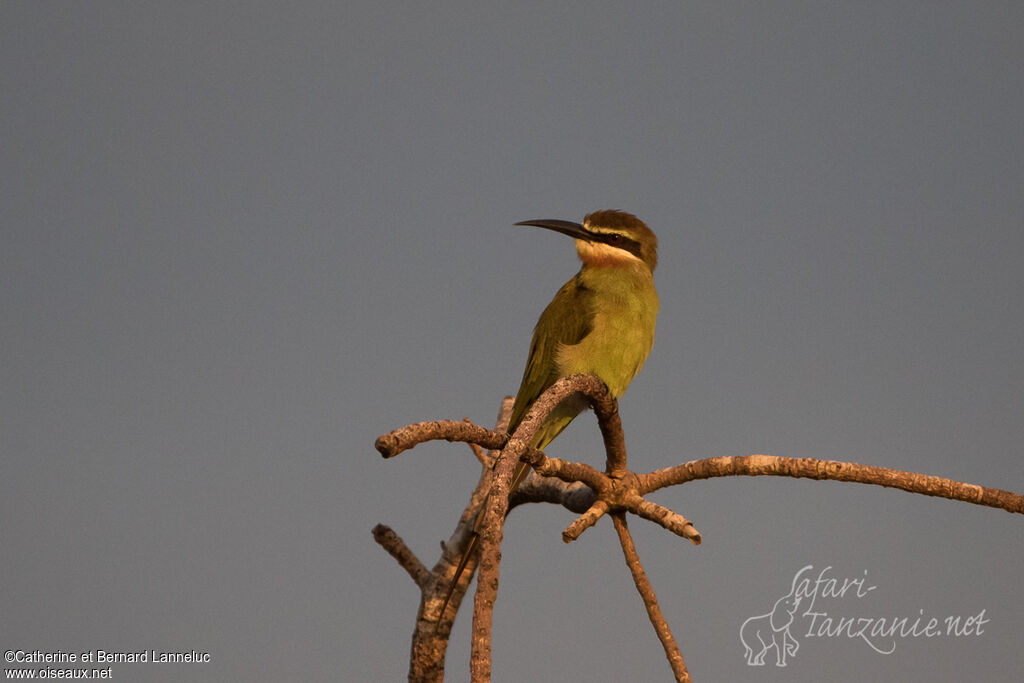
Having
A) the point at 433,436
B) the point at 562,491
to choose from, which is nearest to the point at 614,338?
the point at 562,491

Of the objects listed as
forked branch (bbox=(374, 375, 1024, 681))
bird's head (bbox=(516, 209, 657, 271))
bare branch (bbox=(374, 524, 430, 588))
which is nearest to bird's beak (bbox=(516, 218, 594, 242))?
bird's head (bbox=(516, 209, 657, 271))

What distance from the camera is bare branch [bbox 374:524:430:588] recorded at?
13.8 feet

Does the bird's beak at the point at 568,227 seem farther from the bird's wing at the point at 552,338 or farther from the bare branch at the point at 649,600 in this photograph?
the bare branch at the point at 649,600

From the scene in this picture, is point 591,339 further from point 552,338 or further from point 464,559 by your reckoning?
point 464,559

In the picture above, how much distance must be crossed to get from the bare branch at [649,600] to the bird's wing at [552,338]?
0.90 m

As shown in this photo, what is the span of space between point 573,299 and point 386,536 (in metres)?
1.47

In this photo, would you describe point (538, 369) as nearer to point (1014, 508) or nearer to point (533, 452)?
point (533, 452)

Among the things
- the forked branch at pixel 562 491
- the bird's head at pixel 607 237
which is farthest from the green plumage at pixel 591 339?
the forked branch at pixel 562 491

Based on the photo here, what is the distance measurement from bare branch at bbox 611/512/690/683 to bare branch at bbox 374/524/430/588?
3.15 ft

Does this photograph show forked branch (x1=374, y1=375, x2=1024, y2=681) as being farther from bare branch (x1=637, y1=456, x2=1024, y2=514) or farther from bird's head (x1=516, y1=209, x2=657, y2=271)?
bird's head (x1=516, y1=209, x2=657, y2=271)

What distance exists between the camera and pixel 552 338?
15.1 ft

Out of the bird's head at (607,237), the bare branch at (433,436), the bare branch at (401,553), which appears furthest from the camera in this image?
the bird's head at (607,237)

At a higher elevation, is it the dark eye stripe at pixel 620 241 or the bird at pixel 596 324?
the dark eye stripe at pixel 620 241

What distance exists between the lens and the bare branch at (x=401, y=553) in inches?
166
